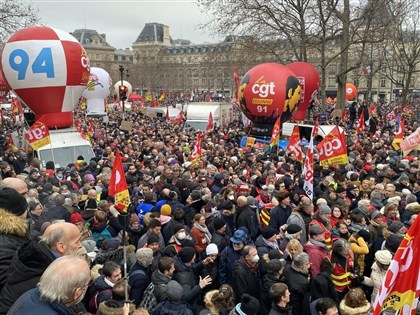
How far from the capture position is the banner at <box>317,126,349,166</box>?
1041cm

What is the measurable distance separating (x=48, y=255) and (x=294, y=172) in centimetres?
939

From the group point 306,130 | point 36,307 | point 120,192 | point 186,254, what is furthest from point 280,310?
point 306,130

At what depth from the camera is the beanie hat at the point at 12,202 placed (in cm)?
380

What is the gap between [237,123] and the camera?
1180 inches

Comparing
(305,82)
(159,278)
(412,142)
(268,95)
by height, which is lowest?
(159,278)

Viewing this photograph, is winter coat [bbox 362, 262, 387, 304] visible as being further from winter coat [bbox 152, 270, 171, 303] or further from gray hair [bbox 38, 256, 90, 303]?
gray hair [bbox 38, 256, 90, 303]

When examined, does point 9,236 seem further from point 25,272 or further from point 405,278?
point 405,278

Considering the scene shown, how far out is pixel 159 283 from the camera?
14.6 feet

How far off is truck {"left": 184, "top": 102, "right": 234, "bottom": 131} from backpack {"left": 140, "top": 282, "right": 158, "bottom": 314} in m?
21.2

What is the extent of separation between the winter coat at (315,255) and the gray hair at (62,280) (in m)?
3.20

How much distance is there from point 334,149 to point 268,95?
329 inches

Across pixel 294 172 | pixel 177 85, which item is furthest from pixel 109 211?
pixel 177 85

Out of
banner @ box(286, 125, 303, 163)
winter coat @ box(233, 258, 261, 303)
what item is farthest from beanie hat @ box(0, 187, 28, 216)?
banner @ box(286, 125, 303, 163)

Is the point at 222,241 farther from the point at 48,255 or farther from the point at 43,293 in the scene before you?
the point at 43,293
